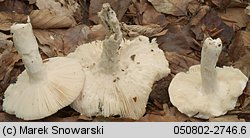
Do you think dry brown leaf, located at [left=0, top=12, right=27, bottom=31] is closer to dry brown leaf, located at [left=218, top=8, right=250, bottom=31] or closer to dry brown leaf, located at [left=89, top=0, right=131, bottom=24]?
dry brown leaf, located at [left=89, top=0, right=131, bottom=24]

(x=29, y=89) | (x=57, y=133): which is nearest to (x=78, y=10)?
(x=29, y=89)

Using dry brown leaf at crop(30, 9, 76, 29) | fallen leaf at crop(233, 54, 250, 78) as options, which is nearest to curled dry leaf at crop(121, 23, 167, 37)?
dry brown leaf at crop(30, 9, 76, 29)

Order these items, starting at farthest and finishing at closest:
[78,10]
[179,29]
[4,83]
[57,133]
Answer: [78,10], [179,29], [4,83], [57,133]

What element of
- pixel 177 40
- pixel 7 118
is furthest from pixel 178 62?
pixel 7 118

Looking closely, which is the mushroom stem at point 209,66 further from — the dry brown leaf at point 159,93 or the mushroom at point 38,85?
the mushroom at point 38,85

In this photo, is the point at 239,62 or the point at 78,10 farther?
the point at 78,10

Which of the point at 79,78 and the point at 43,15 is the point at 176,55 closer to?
the point at 79,78
